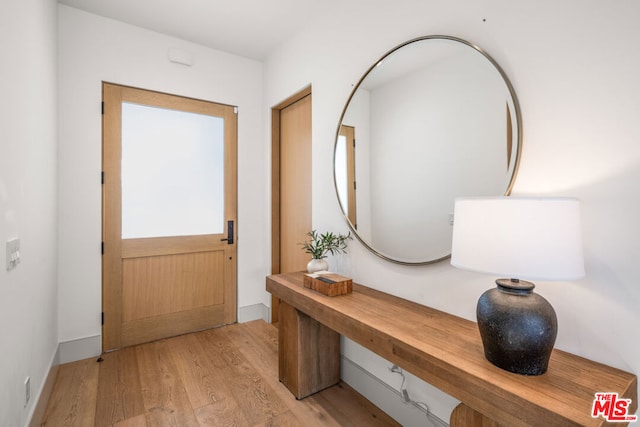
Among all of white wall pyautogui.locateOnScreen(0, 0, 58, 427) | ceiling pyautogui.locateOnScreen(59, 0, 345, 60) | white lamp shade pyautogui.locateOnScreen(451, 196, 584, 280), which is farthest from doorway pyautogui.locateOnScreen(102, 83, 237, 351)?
white lamp shade pyautogui.locateOnScreen(451, 196, 584, 280)

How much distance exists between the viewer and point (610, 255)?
1050 millimetres

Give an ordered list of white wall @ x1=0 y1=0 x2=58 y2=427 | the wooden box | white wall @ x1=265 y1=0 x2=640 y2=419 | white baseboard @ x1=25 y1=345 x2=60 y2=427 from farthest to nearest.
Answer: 1. the wooden box
2. white baseboard @ x1=25 y1=345 x2=60 y2=427
3. white wall @ x1=0 y1=0 x2=58 y2=427
4. white wall @ x1=265 y1=0 x2=640 y2=419

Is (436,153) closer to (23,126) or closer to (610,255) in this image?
(610,255)

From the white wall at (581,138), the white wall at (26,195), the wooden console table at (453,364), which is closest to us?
the wooden console table at (453,364)

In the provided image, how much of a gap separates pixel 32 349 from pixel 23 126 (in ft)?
3.86

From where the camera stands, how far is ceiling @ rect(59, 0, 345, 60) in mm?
2406

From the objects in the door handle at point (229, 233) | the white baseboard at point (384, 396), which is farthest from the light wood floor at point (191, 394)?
the door handle at point (229, 233)

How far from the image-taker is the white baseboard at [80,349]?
2.47 metres

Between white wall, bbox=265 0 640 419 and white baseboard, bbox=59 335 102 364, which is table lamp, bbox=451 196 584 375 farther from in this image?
white baseboard, bbox=59 335 102 364

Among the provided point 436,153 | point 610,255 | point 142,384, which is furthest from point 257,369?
point 610,255

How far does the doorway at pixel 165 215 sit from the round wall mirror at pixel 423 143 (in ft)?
5.17

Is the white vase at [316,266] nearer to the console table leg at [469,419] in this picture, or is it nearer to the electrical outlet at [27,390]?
the console table leg at [469,419]

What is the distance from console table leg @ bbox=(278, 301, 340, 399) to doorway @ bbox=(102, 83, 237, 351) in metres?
1.31

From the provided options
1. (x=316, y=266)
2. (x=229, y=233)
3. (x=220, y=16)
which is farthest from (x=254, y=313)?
(x=220, y=16)
